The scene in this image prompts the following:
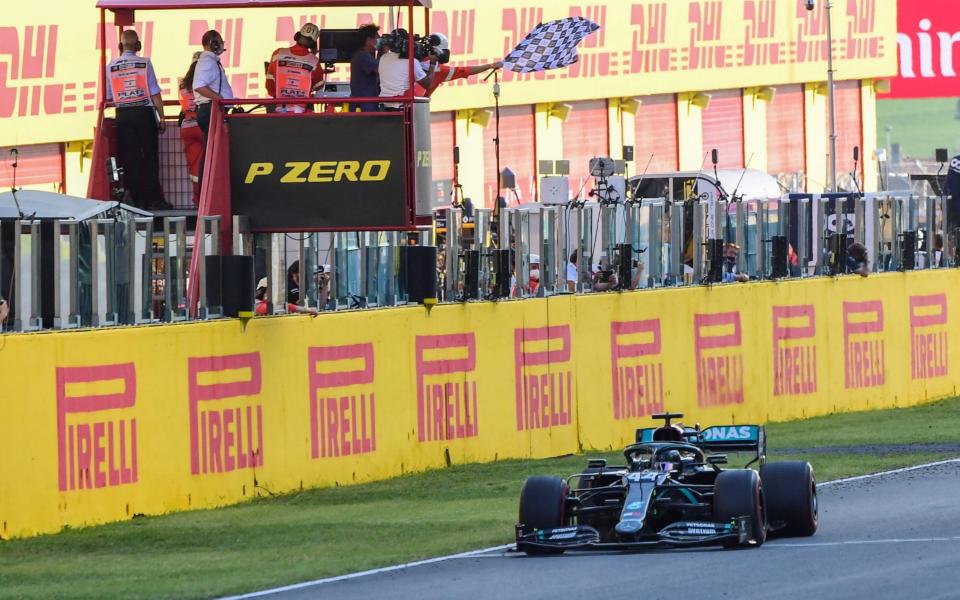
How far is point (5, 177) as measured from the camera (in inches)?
1270

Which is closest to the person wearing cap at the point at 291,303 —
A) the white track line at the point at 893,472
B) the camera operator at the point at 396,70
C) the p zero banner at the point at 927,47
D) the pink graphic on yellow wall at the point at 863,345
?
the camera operator at the point at 396,70

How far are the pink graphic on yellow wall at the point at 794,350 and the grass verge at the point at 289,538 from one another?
14.0 feet

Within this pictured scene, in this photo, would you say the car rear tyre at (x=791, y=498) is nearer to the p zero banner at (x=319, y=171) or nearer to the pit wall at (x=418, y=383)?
the pit wall at (x=418, y=383)

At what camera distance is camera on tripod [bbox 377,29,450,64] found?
756 inches

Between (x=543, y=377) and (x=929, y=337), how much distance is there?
7.96 meters

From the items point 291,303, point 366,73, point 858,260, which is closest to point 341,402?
point 291,303

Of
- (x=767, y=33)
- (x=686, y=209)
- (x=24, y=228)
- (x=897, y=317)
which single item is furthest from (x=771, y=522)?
(x=767, y=33)

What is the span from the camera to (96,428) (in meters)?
16.0

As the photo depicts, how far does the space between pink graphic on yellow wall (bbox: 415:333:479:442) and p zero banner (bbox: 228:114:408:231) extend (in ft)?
5.36

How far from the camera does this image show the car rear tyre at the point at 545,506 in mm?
13852

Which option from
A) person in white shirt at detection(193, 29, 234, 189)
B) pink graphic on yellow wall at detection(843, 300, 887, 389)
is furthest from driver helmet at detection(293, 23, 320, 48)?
pink graphic on yellow wall at detection(843, 300, 887, 389)

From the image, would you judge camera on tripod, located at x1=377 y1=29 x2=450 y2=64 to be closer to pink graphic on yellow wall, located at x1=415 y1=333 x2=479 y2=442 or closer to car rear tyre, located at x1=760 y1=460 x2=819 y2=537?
pink graphic on yellow wall, located at x1=415 y1=333 x2=479 y2=442

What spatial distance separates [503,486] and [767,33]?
111 feet

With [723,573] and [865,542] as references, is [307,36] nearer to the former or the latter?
[865,542]
